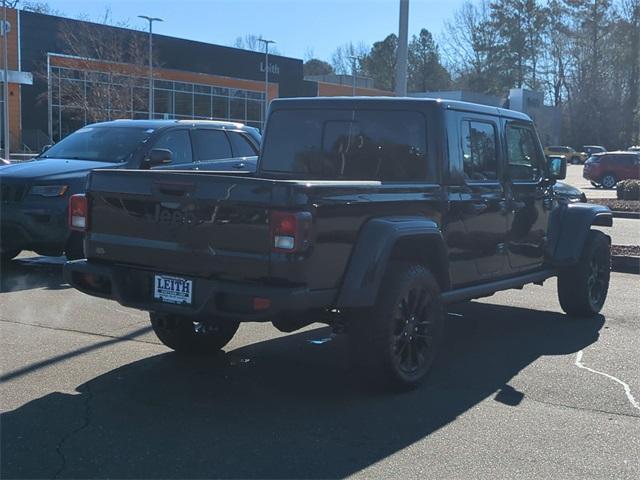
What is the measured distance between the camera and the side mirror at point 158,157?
362 inches

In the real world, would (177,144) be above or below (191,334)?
above

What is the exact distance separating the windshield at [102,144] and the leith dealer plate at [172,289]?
16.5 feet

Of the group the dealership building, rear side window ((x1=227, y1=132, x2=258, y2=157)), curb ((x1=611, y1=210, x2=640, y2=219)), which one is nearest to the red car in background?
curb ((x1=611, y1=210, x2=640, y2=219))

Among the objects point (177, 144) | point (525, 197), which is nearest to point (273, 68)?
point (177, 144)

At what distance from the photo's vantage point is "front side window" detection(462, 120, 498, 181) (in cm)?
621

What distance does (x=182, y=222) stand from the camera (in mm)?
4922

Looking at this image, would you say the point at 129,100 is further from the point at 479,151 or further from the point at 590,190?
the point at 479,151

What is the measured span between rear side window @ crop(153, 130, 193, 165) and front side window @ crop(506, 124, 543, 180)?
15.4 feet

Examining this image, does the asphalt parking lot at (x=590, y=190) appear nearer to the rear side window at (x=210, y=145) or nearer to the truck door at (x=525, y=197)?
the rear side window at (x=210, y=145)

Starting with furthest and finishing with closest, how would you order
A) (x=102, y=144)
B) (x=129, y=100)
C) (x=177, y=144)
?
(x=129, y=100), (x=177, y=144), (x=102, y=144)

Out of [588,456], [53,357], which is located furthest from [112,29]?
[588,456]

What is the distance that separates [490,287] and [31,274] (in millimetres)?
6023

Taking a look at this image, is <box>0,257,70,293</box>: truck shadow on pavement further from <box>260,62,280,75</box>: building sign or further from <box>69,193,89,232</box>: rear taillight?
<box>260,62,280,75</box>: building sign

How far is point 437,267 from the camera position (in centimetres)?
573
